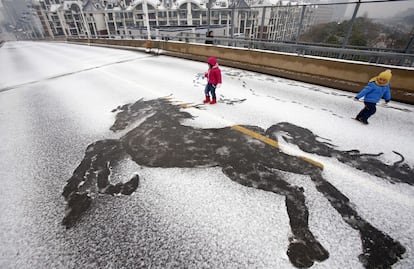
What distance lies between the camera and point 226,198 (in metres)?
2.85

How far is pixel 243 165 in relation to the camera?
3430mm

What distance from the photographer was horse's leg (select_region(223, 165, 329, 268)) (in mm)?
2125

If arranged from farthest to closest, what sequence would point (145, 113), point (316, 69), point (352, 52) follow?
point (316, 69)
point (352, 52)
point (145, 113)

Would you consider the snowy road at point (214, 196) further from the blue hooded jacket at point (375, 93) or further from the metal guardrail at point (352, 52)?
the metal guardrail at point (352, 52)

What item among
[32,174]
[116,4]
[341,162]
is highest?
[116,4]

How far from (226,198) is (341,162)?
221 centimetres

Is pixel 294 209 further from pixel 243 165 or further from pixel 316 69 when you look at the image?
pixel 316 69

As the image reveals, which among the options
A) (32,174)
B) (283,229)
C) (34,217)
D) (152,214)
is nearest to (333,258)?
(283,229)

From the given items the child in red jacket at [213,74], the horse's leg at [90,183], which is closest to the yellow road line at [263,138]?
the child in red jacket at [213,74]

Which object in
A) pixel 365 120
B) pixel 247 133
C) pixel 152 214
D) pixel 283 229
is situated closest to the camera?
pixel 283 229

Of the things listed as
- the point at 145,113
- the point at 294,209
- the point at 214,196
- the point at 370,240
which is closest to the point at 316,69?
the point at 145,113

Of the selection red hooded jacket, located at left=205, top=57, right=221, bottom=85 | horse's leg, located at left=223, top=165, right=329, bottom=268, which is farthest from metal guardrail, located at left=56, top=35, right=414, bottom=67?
horse's leg, located at left=223, top=165, right=329, bottom=268

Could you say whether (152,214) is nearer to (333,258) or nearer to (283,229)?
(283,229)

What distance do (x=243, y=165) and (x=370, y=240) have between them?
1.83 m
